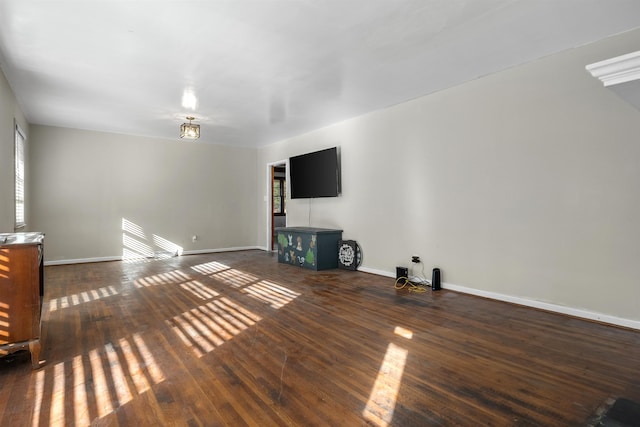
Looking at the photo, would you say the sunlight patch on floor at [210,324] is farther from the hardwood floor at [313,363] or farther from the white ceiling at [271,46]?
the white ceiling at [271,46]

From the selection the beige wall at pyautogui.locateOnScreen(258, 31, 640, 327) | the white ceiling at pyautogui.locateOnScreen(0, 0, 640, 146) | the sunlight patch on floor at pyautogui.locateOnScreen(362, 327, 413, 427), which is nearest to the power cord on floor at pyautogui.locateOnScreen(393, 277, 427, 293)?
the beige wall at pyautogui.locateOnScreen(258, 31, 640, 327)

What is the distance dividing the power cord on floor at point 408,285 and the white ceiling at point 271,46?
2617 millimetres

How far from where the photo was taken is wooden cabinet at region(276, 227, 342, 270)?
548 cm

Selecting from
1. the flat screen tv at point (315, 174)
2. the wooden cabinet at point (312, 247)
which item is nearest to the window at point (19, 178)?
the wooden cabinet at point (312, 247)

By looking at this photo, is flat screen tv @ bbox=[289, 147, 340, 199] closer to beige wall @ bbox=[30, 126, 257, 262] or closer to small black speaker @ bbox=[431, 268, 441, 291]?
beige wall @ bbox=[30, 126, 257, 262]

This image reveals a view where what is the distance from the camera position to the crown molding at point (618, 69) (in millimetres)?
1771

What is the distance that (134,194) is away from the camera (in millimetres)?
6789

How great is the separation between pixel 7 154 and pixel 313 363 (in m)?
4.45

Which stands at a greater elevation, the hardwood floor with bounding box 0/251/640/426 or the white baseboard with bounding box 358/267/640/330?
the white baseboard with bounding box 358/267/640/330

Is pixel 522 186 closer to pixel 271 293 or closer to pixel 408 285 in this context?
pixel 408 285

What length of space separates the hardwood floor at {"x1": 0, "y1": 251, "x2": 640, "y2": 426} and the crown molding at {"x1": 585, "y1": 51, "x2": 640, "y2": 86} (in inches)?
72.1

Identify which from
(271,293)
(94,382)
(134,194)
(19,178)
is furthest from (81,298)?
Answer: (134,194)

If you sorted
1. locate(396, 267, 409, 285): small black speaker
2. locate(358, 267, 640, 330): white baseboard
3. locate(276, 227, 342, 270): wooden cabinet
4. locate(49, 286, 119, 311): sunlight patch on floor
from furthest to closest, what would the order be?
locate(276, 227, 342, 270): wooden cabinet < locate(396, 267, 409, 285): small black speaker < locate(49, 286, 119, 311): sunlight patch on floor < locate(358, 267, 640, 330): white baseboard

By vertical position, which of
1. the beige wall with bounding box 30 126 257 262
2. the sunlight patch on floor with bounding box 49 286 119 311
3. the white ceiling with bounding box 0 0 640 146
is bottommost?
the sunlight patch on floor with bounding box 49 286 119 311
